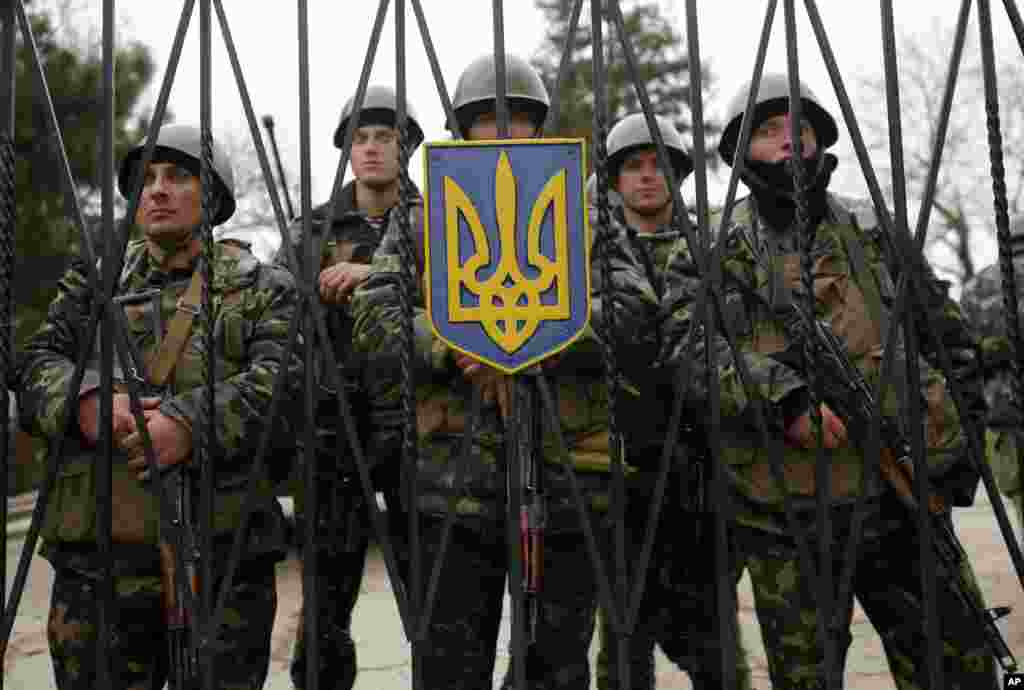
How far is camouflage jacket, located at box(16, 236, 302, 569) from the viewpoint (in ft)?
7.48

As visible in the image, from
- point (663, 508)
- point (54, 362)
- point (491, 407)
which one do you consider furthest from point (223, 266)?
point (663, 508)

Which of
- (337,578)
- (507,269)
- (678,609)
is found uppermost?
(507,269)

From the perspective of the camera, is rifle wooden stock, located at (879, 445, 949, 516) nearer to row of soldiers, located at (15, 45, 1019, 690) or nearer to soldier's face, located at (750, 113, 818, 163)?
row of soldiers, located at (15, 45, 1019, 690)

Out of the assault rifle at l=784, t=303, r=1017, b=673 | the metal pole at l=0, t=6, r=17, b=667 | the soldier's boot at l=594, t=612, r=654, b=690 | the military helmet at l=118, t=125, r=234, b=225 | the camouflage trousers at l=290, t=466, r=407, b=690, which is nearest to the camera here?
the metal pole at l=0, t=6, r=17, b=667

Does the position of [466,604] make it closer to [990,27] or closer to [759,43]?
[759,43]

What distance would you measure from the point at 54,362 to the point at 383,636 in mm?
2716

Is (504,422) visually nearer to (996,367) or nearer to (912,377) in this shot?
(912,377)

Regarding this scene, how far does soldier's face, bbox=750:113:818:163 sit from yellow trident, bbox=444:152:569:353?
942 millimetres

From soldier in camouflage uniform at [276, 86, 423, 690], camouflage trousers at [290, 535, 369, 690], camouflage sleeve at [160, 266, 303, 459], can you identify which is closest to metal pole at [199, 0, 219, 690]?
camouflage sleeve at [160, 266, 303, 459]

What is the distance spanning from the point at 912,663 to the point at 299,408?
1.74 metres

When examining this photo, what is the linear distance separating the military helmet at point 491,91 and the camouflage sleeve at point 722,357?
0.61m

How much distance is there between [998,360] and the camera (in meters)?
4.59

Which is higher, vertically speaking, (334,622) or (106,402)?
(106,402)

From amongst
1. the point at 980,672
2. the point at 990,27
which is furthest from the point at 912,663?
the point at 990,27
